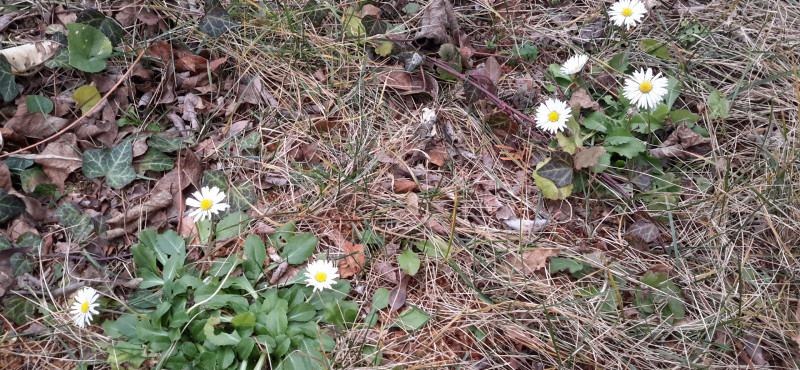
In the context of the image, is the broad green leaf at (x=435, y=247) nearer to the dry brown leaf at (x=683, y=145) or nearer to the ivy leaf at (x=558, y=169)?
the ivy leaf at (x=558, y=169)

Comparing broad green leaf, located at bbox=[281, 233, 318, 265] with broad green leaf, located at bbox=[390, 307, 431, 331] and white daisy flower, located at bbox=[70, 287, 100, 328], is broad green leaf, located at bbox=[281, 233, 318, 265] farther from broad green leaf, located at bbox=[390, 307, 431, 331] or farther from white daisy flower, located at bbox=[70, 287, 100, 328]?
white daisy flower, located at bbox=[70, 287, 100, 328]

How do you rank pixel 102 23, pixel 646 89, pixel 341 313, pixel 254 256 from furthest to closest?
pixel 102 23, pixel 646 89, pixel 254 256, pixel 341 313

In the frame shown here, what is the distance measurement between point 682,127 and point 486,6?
1068mm

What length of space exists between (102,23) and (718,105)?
2636 mm

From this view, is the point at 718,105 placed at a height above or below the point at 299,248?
above

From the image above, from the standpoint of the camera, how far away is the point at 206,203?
1.82 m

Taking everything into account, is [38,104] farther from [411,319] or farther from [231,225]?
[411,319]

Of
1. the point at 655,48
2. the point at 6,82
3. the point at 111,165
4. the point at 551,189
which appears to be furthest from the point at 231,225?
the point at 655,48

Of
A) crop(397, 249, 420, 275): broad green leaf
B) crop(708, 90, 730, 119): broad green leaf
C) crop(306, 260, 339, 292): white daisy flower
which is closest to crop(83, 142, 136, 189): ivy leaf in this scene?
crop(306, 260, 339, 292): white daisy flower

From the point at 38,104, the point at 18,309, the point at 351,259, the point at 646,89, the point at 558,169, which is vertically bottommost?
the point at 18,309

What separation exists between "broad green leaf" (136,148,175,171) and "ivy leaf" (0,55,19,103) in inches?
21.8

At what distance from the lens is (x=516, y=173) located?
6.93 feet

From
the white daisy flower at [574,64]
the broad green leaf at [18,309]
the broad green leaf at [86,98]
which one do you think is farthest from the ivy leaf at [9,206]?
the white daisy flower at [574,64]

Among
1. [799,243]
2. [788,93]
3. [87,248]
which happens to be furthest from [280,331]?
[788,93]
